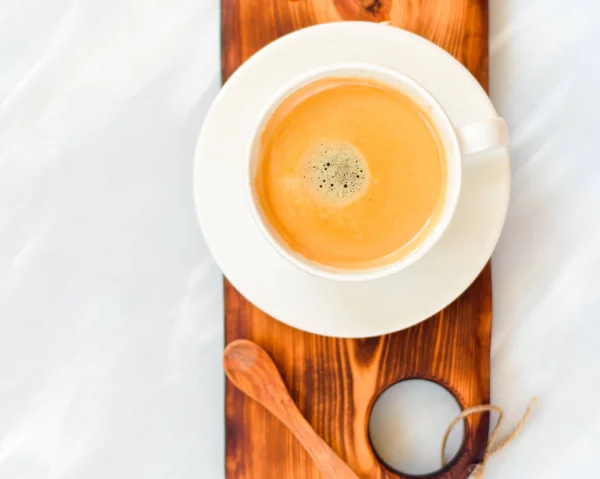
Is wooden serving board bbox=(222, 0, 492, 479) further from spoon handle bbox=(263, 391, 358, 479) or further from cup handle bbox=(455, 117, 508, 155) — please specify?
cup handle bbox=(455, 117, 508, 155)

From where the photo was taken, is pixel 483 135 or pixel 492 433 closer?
pixel 483 135

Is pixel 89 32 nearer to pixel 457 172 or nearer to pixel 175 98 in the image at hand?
pixel 175 98

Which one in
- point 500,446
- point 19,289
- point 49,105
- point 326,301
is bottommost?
point 500,446

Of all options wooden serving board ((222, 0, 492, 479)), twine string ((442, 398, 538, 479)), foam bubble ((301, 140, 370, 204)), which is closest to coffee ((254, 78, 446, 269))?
foam bubble ((301, 140, 370, 204))

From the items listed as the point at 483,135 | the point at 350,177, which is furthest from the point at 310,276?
the point at 483,135

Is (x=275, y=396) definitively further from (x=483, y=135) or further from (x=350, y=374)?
(x=483, y=135)

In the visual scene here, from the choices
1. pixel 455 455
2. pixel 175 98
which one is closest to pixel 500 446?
pixel 455 455

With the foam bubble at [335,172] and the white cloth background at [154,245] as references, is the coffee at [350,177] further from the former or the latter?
the white cloth background at [154,245]
